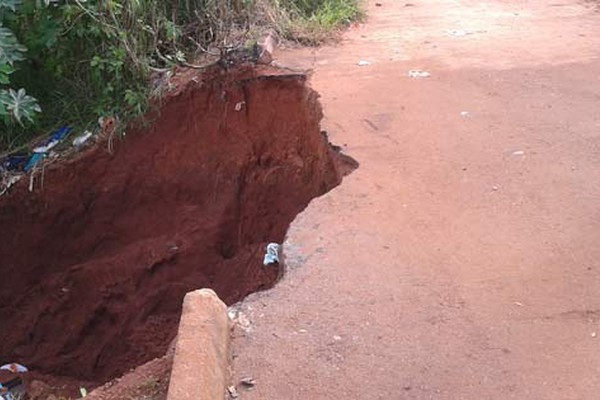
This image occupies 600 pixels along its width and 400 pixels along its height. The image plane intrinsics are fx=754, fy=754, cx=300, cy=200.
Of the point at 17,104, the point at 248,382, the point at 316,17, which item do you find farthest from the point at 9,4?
the point at 316,17

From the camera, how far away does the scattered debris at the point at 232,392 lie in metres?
2.75

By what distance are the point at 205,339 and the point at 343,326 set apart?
1.95 feet

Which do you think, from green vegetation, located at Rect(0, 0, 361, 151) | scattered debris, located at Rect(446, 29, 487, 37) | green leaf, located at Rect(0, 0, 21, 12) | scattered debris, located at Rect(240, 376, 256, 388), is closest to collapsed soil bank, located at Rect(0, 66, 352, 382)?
green vegetation, located at Rect(0, 0, 361, 151)

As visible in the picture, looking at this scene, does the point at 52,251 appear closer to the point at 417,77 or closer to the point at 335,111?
the point at 335,111

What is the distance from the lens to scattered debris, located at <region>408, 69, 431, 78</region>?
5.76 metres

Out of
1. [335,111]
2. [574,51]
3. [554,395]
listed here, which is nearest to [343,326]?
[554,395]

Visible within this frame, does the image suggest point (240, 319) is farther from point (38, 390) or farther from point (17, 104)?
point (17, 104)

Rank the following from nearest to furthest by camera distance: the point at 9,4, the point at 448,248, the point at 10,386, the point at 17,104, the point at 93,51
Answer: the point at 448,248 < the point at 9,4 < the point at 10,386 < the point at 17,104 < the point at 93,51

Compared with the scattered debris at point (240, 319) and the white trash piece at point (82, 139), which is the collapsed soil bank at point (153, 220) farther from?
the scattered debris at point (240, 319)

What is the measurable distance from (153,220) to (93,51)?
4.48ft

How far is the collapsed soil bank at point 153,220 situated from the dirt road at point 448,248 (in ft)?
1.98

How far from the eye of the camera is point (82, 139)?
17.9ft

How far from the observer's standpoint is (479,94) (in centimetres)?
534

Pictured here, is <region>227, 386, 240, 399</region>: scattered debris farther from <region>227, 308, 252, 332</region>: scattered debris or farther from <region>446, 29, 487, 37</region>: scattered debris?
<region>446, 29, 487, 37</region>: scattered debris
